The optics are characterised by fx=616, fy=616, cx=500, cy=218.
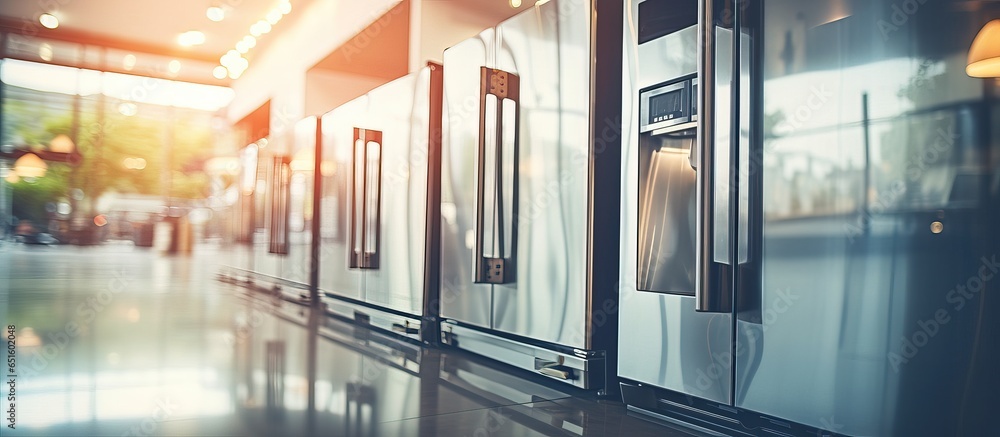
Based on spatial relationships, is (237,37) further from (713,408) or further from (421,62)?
(713,408)

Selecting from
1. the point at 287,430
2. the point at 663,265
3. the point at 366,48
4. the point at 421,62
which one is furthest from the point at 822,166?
the point at 366,48

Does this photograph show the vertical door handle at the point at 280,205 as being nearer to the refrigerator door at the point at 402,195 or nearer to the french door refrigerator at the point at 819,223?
the refrigerator door at the point at 402,195

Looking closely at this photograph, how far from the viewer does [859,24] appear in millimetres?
1105

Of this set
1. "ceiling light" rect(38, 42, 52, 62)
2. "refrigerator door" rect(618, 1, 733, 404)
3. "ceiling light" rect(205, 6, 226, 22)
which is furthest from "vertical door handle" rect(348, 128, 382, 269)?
"ceiling light" rect(38, 42, 52, 62)

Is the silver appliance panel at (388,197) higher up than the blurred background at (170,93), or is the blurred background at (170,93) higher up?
the blurred background at (170,93)

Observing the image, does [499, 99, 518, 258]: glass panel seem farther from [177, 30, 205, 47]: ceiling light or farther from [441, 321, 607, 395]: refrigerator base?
[177, 30, 205, 47]: ceiling light

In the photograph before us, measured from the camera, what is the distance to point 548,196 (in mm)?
1863

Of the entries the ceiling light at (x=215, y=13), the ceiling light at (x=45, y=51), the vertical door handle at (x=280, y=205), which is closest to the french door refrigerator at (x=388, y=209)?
the vertical door handle at (x=280, y=205)

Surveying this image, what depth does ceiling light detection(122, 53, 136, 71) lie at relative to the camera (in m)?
8.54

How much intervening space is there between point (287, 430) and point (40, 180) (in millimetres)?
10570

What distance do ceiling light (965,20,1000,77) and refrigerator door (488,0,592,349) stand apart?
2.99 feet

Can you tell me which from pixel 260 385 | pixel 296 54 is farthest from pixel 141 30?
pixel 260 385

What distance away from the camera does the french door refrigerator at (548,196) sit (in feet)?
5.65

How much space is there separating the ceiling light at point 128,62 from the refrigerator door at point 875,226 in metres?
9.41
